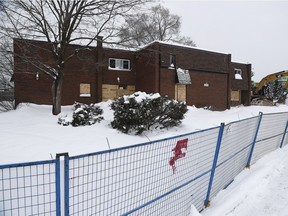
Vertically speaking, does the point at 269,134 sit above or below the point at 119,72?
below

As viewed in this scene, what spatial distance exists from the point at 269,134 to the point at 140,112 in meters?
6.09

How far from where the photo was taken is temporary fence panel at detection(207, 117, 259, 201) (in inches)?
205

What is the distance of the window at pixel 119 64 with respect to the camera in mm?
25922

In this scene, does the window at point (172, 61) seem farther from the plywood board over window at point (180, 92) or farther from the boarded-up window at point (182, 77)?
the plywood board over window at point (180, 92)

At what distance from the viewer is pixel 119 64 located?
26312mm

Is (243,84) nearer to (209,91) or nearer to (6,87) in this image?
(209,91)

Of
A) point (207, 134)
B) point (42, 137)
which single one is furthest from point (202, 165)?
point (42, 137)

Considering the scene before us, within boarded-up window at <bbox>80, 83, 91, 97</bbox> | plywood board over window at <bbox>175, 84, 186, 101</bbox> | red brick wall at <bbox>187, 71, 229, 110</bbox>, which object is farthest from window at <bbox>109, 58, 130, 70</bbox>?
red brick wall at <bbox>187, 71, 229, 110</bbox>

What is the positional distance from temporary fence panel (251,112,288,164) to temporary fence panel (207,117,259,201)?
0.81 m

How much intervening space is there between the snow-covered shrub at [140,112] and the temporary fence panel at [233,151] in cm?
631

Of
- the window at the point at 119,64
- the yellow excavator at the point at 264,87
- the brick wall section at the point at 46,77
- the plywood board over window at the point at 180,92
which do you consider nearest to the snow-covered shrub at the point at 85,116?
the brick wall section at the point at 46,77

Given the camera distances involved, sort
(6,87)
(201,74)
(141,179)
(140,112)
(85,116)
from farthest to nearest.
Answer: (6,87), (201,74), (85,116), (140,112), (141,179)

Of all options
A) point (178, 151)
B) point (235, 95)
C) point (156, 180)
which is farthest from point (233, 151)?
point (235, 95)

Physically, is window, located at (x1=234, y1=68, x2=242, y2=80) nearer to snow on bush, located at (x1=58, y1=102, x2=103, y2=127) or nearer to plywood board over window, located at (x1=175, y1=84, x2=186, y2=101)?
plywood board over window, located at (x1=175, y1=84, x2=186, y2=101)
